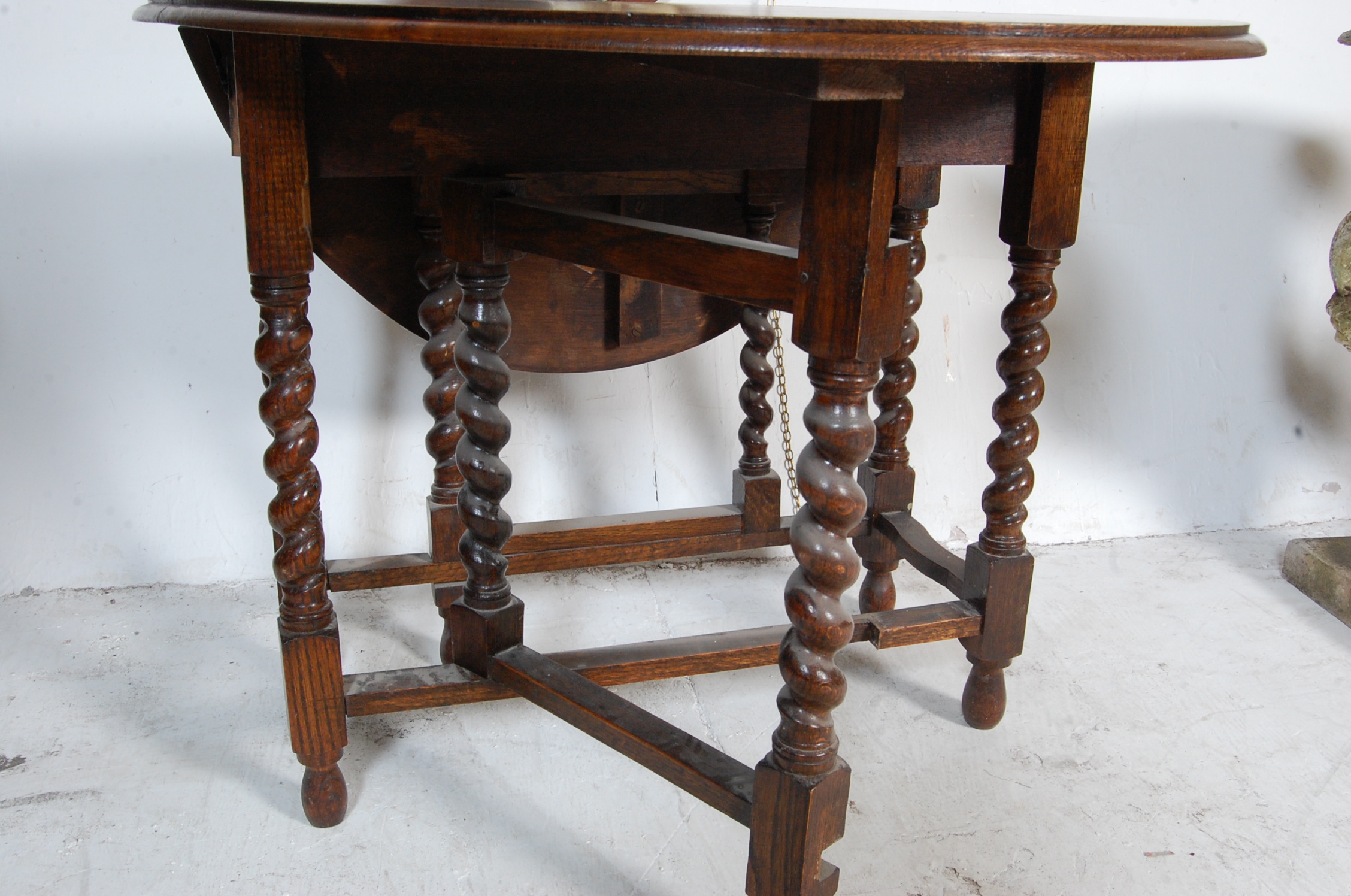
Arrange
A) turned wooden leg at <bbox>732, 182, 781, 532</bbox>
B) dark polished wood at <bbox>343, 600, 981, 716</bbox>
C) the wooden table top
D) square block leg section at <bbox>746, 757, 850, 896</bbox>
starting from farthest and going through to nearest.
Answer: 1. turned wooden leg at <bbox>732, 182, 781, 532</bbox>
2. dark polished wood at <bbox>343, 600, 981, 716</bbox>
3. square block leg section at <bbox>746, 757, 850, 896</bbox>
4. the wooden table top

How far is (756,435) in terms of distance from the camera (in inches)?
91.4

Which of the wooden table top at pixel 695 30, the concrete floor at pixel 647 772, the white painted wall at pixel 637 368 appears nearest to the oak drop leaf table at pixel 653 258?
the wooden table top at pixel 695 30

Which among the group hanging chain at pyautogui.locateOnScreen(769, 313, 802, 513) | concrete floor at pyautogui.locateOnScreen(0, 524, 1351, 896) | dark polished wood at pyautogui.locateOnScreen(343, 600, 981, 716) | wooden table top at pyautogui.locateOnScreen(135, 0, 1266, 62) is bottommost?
concrete floor at pyautogui.locateOnScreen(0, 524, 1351, 896)

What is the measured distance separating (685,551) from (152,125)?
1267 millimetres

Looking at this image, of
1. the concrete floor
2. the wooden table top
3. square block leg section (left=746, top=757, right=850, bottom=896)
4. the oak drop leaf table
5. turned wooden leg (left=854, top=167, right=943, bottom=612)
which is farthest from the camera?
turned wooden leg (left=854, top=167, right=943, bottom=612)

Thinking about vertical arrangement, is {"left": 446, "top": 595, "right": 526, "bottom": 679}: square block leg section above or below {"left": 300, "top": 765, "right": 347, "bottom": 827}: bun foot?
above

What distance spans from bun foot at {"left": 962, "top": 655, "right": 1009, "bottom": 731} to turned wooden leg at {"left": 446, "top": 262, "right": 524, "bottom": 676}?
72 cm

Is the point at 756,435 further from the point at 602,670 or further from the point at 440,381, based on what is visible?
the point at 602,670

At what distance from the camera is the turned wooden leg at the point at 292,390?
138cm

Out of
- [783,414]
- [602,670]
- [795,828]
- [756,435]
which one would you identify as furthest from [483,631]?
[783,414]

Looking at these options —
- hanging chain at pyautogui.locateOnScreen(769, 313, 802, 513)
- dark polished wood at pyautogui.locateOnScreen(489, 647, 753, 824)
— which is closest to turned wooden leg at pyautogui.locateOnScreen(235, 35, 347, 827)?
dark polished wood at pyautogui.locateOnScreen(489, 647, 753, 824)

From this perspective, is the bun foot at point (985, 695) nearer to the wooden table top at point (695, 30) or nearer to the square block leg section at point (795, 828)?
the square block leg section at point (795, 828)

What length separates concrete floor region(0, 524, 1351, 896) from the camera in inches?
61.6

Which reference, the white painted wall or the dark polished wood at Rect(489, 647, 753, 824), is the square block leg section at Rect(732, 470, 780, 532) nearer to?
the white painted wall
